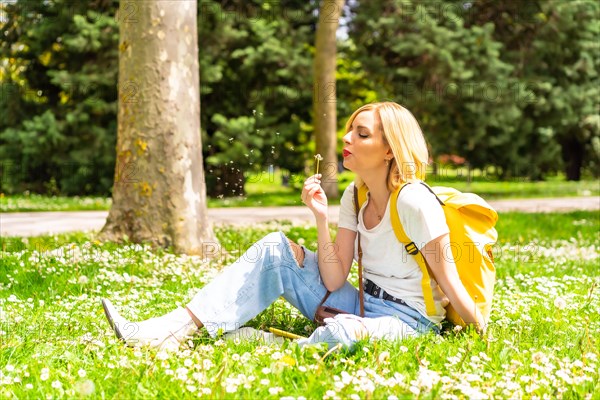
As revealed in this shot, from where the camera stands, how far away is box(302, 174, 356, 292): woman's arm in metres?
3.65

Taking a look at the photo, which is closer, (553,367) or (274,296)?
(553,367)

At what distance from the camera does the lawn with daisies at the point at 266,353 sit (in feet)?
9.18

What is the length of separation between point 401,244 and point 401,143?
517mm

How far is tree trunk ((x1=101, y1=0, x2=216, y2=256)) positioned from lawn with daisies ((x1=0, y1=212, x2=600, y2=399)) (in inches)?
41.1

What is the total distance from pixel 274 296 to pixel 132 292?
67.7 inches

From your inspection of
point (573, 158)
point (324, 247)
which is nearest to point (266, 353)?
point (324, 247)

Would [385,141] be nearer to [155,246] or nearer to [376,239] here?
[376,239]

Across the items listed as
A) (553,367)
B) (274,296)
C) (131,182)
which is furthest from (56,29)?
(553,367)

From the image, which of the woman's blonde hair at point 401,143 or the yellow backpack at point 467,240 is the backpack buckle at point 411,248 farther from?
the woman's blonde hair at point 401,143

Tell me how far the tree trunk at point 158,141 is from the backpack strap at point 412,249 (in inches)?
137

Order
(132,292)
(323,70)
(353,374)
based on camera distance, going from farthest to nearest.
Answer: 1. (323,70)
2. (132,292)
3. (353,374)

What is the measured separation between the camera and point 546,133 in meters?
18.8

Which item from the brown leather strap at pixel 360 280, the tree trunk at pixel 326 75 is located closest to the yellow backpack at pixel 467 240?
the brown leather strap at pixel 360 280

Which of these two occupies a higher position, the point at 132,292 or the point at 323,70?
the point at 323,70
